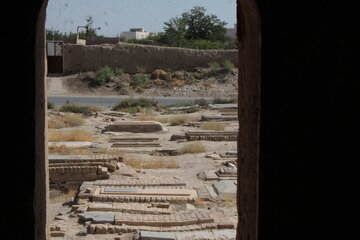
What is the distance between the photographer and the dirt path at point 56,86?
3147 centimetres

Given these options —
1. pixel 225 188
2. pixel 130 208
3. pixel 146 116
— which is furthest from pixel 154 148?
pixel 130 208

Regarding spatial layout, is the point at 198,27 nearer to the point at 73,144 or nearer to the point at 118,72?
the point at 118,72

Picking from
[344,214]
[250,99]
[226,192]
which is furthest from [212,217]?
[344,214]

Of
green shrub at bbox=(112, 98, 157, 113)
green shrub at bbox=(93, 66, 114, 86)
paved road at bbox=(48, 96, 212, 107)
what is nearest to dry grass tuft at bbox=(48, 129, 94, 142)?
green shrub at bbox=(112, 98, 157, 113)

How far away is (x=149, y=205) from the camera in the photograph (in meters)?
9.62

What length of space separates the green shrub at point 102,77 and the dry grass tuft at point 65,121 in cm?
1050

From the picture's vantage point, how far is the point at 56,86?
3219 centimetres

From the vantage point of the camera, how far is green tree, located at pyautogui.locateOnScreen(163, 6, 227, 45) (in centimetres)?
5250

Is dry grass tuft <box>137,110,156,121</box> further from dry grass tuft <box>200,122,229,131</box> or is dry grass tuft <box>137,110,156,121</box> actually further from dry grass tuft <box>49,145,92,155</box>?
dry grass tuft <box>49,145,92,155</box>

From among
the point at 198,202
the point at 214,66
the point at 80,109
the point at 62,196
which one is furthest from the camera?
the point at 214,66

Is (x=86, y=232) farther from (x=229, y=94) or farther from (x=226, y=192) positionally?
(x=229, y=94)

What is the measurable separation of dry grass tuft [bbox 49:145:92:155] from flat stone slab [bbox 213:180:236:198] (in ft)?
14.1

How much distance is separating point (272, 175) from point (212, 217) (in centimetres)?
525

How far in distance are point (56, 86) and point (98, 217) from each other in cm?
2432
